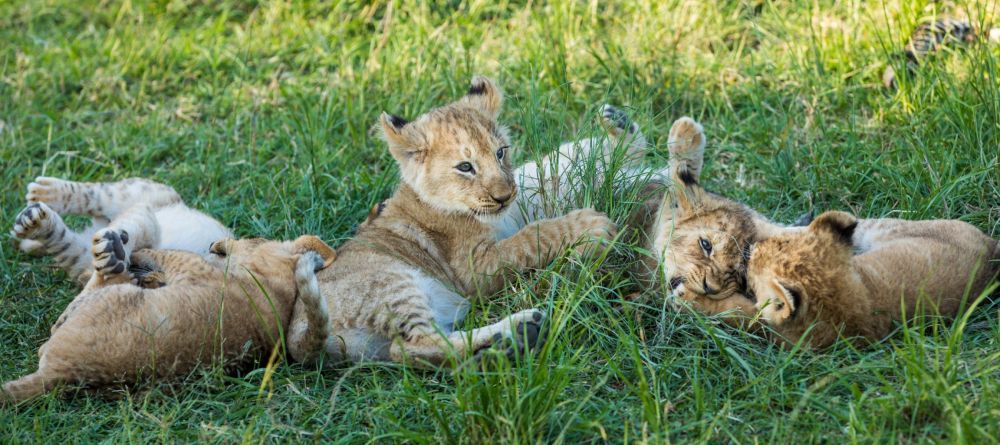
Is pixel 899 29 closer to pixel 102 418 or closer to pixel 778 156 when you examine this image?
pixel 778 156

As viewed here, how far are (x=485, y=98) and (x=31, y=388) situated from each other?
103 inches

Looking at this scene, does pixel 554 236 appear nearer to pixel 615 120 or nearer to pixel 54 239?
pixel 615 120

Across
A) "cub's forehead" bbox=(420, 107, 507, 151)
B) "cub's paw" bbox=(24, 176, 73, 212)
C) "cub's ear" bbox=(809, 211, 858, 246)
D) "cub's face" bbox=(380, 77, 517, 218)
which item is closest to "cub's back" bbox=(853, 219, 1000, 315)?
"cub's ear" bbox=(809, 211, 858, 246)

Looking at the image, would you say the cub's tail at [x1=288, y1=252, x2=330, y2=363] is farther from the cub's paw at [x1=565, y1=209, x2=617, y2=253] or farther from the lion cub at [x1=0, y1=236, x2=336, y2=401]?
the cub's paw at [x1=565, y1=209, x2=617, y2=253]

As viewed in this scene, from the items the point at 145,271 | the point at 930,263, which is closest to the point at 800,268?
the point at 930,263

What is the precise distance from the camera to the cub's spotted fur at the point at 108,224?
515cm

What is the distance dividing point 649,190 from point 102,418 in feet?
9.49

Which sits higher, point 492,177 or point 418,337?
point 492,177

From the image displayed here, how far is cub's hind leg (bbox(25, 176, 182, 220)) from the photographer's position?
229 inches

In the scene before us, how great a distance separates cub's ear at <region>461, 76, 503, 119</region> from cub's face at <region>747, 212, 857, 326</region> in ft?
5.48

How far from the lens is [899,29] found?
6.59 meters

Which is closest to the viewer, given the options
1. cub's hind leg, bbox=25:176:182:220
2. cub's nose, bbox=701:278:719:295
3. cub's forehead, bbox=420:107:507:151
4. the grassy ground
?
the grassy ground

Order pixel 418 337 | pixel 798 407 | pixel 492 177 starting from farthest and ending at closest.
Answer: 1. pixel 492 177
2. pixel 418 337
3. pixel 798 407

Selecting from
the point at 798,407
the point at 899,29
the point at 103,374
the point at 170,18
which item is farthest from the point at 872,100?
the point at 170,18
